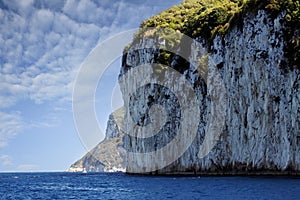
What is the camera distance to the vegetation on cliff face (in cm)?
6378

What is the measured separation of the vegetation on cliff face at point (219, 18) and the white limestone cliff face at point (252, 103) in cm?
124

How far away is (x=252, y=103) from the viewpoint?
68.2 m

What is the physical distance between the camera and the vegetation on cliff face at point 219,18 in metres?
63.8

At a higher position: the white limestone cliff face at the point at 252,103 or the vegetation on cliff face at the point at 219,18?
the vegetation on cliff face at the point at 219,18

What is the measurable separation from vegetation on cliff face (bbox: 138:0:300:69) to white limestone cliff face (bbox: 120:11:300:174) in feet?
4.06

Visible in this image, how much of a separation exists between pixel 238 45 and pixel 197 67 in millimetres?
12594

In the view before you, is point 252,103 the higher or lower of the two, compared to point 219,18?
lower

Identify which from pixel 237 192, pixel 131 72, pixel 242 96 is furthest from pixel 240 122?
pixel 131 72

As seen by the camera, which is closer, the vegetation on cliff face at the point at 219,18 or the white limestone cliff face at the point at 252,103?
the white limestone cliff face at the point at 252,103

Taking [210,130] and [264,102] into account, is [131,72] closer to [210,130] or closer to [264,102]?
[210,130]

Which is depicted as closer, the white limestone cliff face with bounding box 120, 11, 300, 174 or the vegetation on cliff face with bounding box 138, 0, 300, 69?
the white limestone cliff face with bounding box 120, 11, 300, 174

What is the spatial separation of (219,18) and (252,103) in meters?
23.8

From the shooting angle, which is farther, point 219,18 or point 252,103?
point 219,18

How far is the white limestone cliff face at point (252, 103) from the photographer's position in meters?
62.5
